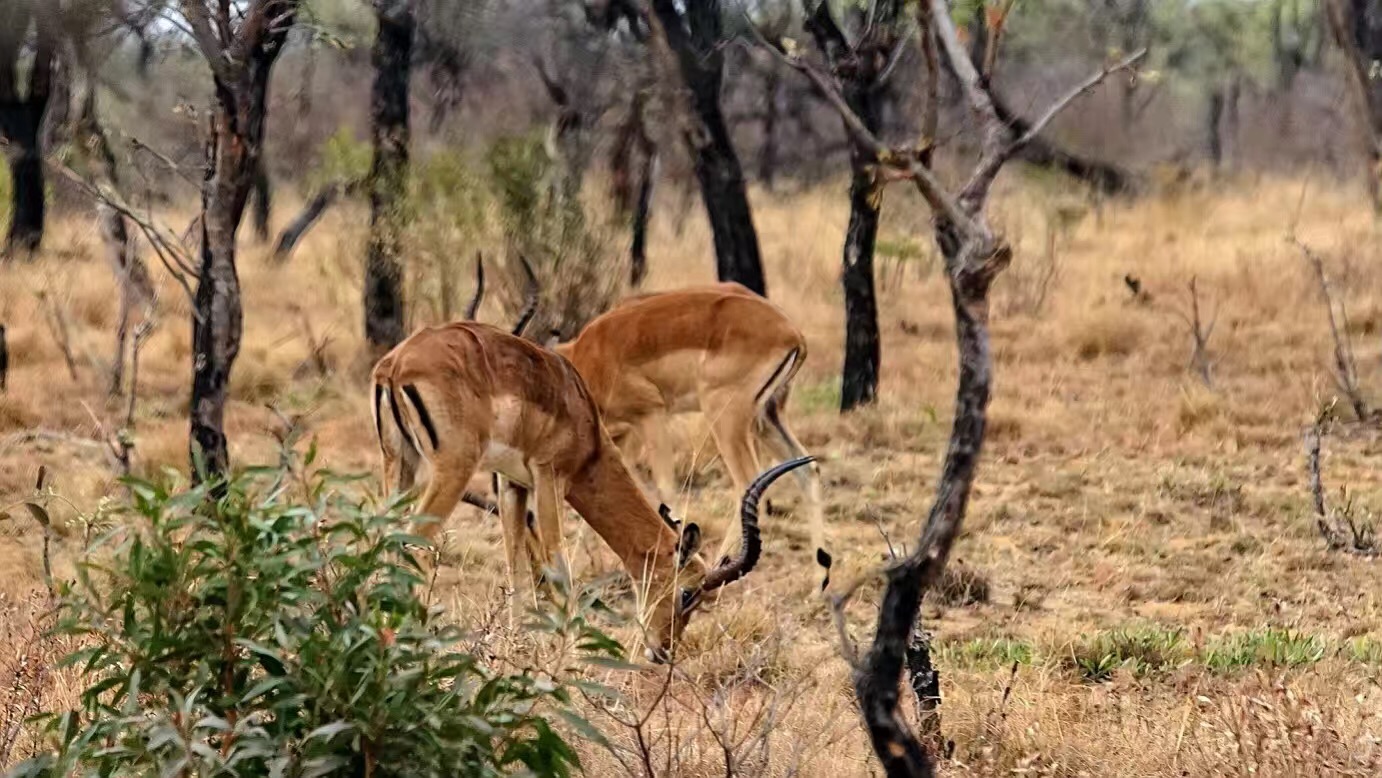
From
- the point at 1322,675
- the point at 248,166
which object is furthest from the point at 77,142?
the point at 1322,675

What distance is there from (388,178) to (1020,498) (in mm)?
4636

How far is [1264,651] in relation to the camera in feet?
15.5

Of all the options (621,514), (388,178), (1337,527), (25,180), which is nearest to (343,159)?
(25,180)

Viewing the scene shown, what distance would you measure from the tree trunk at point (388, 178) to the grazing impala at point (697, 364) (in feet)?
11.0

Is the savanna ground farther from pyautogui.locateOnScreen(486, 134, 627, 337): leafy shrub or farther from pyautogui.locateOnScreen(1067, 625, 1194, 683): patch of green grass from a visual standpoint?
pyautogui.locateOnScreen(486, 134, 627, 337): leafy shrub

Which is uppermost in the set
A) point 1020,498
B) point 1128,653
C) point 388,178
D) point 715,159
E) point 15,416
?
point 715,159

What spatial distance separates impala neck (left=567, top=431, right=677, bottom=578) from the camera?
5.43 meters

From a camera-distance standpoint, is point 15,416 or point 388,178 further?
point 388,178

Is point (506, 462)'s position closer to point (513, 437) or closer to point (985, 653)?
point (513, 437)

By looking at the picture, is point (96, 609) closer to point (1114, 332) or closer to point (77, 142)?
point (77, 142)

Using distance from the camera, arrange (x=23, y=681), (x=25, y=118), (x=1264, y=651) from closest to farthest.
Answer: (x=23, y=681)
(x=1264, y=651)
(x=25, y=118)

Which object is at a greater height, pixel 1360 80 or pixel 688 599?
pixel 1360 80

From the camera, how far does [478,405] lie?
5.45 m

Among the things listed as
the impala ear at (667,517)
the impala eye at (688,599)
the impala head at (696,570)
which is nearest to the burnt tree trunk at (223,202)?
the impala ear at (667,517)
